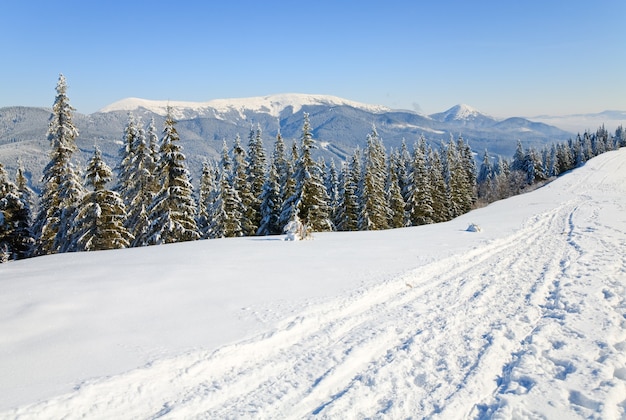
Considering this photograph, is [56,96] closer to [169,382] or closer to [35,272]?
[35,272]

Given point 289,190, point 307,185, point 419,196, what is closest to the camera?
point 307,185

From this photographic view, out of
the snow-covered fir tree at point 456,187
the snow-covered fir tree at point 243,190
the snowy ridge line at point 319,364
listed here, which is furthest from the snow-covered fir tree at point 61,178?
the snow-covered fir tree at point 456,187

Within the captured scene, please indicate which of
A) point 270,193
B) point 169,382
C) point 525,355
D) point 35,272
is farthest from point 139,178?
point 525,355

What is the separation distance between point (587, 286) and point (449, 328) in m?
4.18

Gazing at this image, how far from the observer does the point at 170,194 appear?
24062mm

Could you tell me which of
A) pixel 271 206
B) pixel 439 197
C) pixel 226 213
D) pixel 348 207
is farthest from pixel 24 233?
pixel 439 197

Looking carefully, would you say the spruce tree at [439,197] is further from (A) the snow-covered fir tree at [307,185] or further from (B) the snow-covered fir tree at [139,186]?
(B) the snow-covered fir tree at [139,186]

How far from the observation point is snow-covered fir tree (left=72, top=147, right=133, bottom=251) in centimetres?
2166

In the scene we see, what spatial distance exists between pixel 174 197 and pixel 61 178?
683cm

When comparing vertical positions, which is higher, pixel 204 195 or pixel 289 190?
pixel 289 190

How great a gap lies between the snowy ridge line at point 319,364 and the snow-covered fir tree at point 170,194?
19.6m

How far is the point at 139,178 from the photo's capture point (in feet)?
86.1

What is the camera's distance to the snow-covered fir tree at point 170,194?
2405 cm

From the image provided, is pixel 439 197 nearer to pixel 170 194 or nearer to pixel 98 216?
pixel 170 194
